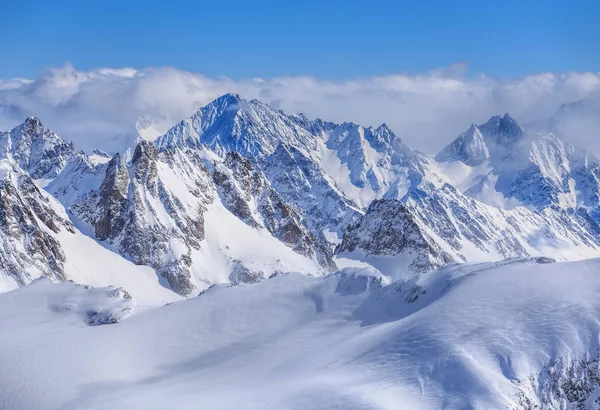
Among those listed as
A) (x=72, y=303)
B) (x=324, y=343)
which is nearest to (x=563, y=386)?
(x=324, y=343)

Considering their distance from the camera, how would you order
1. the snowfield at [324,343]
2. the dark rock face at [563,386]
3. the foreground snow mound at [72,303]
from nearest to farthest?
the dark rock face at [563,386]
the snowfield at [324,343]
the foreground snow mound at [72,303]

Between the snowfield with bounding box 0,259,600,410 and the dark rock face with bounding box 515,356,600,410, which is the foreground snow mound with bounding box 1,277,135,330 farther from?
the dark rock face with bounding box 515,356,600,410

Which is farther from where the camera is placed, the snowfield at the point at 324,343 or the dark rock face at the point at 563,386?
the snowfield at the point at 324,343

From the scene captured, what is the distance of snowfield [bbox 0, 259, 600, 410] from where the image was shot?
102125 mm

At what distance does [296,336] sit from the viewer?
136 m

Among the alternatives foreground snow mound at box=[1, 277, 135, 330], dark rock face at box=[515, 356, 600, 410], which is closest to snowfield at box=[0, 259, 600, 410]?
dark rock face at box=[515, 356, 600, 410]

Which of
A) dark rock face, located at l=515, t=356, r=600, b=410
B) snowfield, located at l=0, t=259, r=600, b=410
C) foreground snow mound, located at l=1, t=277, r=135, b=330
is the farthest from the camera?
foreground snow mound, located at l=1, t=277, r=135, b=330

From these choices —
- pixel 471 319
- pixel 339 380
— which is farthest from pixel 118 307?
pixel 471 319

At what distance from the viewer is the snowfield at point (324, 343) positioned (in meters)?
102

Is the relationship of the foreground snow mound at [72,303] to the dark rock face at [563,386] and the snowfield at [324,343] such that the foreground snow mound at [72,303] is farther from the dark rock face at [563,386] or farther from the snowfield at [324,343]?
the dark rock face at [563,386]

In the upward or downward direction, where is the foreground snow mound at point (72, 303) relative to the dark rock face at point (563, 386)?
upward

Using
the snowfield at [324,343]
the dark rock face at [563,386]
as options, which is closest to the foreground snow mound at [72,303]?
the snowfield at [324,343]

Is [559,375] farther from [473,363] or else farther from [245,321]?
[245,321]

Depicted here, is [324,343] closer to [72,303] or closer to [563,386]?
[563,386]
